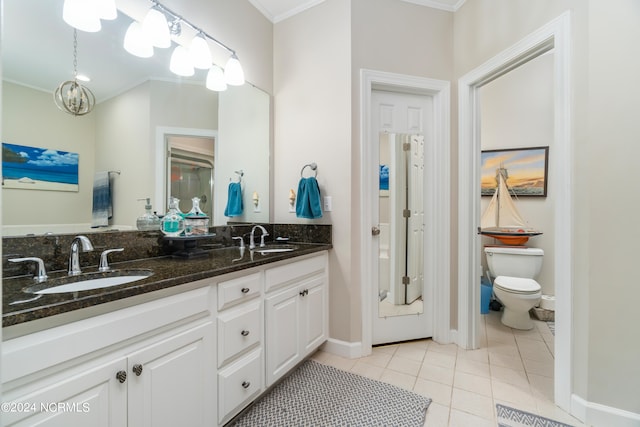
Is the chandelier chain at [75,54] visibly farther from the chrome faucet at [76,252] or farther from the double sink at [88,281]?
the double sink at [88,281]

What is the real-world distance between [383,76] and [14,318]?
7.54 ft

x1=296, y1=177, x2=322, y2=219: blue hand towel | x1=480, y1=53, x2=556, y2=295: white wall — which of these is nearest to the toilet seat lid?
x1=480, y1=53, x2=556, y2=295: white wall

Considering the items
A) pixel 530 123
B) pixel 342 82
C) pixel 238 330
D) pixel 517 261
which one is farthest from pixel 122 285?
pixel 530 123

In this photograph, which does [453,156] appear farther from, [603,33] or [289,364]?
[289,364]

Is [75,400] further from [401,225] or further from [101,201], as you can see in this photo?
[401,225]

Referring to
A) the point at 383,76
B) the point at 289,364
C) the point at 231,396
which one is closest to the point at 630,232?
the point at 383,76

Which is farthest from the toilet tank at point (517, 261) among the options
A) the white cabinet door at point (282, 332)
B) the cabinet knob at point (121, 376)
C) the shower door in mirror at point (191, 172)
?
the cabinet knob at point (121, 376)

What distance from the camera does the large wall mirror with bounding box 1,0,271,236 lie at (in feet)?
3.90

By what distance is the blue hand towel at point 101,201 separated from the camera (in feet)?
4.61

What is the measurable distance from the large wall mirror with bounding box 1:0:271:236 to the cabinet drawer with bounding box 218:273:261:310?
65cm

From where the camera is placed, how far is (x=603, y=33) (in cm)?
142

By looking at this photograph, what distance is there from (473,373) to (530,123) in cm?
260

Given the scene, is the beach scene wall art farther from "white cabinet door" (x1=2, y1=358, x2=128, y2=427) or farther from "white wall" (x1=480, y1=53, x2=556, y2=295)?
"white wall" (x1=480, y1=53, x2=556, y2=295)

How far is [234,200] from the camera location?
2.22 meters
